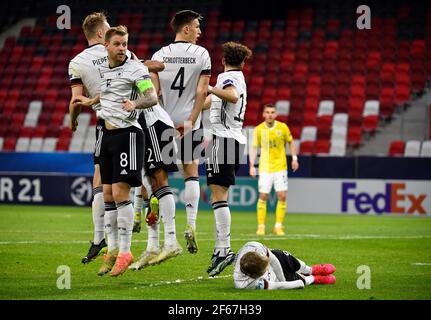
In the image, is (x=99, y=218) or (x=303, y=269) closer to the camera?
(x=303, y=269)

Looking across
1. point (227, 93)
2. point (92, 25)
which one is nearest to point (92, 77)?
point (92, 25)

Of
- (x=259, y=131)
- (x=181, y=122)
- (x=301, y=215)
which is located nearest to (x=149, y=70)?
(x=181, y=122)

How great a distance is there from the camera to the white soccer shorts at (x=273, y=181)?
17.2m

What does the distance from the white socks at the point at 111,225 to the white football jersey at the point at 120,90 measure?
1000 mm

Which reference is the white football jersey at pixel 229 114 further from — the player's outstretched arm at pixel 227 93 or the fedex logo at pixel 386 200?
the fedex logo at pixel 386 200

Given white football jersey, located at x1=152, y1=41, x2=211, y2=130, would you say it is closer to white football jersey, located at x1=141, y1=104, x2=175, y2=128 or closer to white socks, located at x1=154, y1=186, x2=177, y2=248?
white football jersey, located at x1=141, y1=104, x2=175, y2=128

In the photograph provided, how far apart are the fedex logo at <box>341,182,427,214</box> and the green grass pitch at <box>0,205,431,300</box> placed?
38.2 inches

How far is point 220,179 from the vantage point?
1060cm

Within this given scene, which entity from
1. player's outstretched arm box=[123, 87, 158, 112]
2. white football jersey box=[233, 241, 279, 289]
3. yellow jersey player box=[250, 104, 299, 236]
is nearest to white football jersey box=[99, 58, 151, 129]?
player's outstretched arm box=[123, 87, 158, 112]

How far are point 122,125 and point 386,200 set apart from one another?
42.7 ft

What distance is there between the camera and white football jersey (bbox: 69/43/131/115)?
10.5 meters

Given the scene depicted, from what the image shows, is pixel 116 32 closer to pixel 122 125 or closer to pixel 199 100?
pixel 122 125

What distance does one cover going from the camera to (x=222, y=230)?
1051cm

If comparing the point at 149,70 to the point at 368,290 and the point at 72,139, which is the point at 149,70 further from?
the point at 72,139
